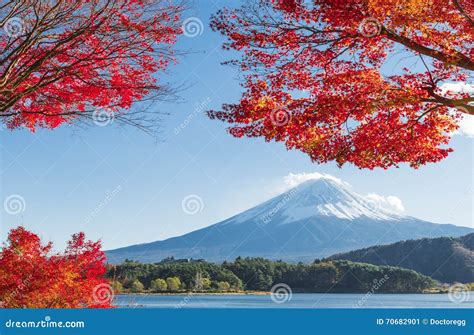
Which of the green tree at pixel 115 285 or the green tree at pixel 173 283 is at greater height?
the green tree at pixel 173 283

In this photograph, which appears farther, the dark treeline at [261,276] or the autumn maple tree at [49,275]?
the dark treeline at [261,276]

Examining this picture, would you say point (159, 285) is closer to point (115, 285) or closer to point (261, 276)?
point (261, 276)

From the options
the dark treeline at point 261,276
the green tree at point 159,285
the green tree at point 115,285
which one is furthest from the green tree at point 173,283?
the green tree at point 115,285

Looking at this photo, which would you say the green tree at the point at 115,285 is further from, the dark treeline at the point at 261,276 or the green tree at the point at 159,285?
the green tree at the point at 159,285

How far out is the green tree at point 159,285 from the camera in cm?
5463

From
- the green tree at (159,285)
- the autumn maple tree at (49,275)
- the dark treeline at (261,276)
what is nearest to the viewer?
the autumn maple tree at (49,275)

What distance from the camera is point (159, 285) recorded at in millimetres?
56781

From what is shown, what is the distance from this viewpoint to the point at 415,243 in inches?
4176

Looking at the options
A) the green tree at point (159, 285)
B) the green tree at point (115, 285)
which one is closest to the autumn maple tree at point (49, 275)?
the green tree at point (115, 285)

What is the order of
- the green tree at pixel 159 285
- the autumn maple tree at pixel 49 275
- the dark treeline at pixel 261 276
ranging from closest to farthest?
the autumn maple tree at pixel 49 275
the green tree at pixel 159 285
the dark treeline at pixel 261 276

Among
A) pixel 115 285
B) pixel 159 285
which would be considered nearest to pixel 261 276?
pixel 159 285
